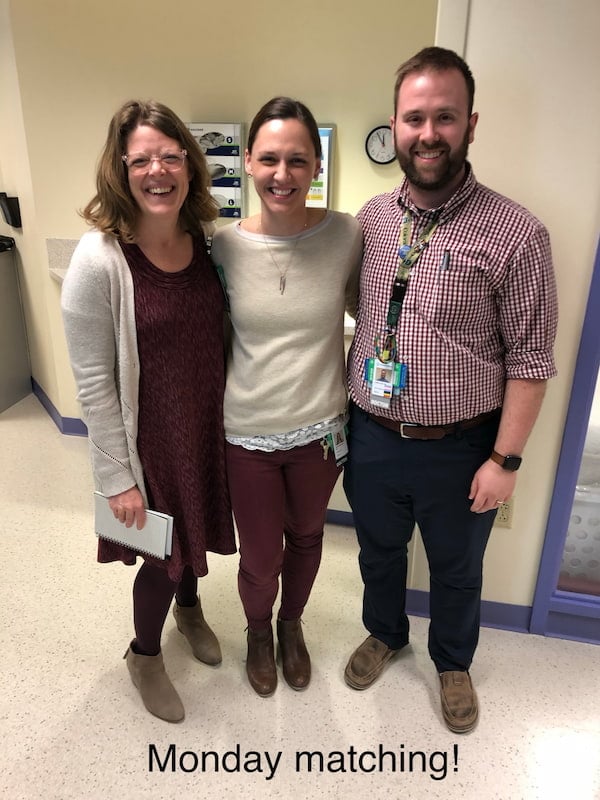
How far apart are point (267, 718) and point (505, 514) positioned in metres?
0.95

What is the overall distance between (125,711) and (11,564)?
0.92 meters

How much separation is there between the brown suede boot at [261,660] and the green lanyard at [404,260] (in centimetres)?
102

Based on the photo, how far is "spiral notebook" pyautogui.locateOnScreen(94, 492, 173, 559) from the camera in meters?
1.43

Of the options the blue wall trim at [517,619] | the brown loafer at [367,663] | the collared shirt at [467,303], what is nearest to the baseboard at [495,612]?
the blue wall trim at [517,619]

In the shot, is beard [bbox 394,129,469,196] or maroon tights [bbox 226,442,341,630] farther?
maroon tights [bbox 226,442,341,630]

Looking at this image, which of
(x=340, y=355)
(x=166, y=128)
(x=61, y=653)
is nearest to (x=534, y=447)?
(x=340, y=355)

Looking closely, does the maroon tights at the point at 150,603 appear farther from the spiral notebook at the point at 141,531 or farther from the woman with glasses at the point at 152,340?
the spiral notebook at the point at 141,531

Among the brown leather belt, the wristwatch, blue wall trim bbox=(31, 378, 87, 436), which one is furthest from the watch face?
blue wall trim bbox=(31, 378, 87, 436)

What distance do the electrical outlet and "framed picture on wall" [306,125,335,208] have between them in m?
1.57

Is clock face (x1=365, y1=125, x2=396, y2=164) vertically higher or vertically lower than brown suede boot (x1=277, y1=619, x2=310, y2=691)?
higher

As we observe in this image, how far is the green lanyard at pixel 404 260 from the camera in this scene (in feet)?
4.46

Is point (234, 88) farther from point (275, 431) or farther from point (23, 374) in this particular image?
point (23, 374)

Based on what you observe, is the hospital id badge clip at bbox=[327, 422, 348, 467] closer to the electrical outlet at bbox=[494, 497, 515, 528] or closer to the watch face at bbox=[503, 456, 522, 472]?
the watch face at bbox=[503, 456, 522, 472]

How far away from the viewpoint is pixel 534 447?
1783mm
